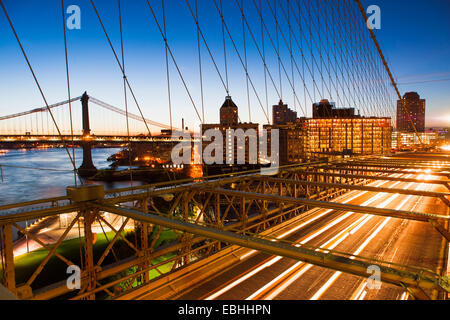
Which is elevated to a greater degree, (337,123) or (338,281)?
(337,123)

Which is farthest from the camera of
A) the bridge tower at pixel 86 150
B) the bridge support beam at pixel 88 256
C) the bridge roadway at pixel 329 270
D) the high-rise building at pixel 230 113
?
the bridge tower at pixel 86 150

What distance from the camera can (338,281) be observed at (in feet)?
22.7

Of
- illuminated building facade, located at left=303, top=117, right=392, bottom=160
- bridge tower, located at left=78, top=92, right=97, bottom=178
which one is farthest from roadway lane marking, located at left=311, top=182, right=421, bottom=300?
illuminated building facade, located at left=303, top=117, right=392, bottom=160

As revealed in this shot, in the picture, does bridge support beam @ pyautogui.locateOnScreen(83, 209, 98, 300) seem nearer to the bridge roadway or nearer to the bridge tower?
the bridge roadway

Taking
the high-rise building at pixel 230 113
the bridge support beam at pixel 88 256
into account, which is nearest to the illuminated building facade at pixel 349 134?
the high-rise building at pixel 230 113

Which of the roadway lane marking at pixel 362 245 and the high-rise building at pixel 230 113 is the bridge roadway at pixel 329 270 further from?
the high-rise building at pixel 230 113

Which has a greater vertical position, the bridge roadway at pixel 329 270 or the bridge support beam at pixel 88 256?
the bridge support beam at pixel 88 256

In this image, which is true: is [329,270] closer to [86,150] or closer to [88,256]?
[88,256]

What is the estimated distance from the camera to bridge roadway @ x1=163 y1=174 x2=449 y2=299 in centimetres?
632

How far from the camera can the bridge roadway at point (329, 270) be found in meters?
6.32

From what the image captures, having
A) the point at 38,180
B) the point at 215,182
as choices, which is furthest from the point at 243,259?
the point at 38,180
